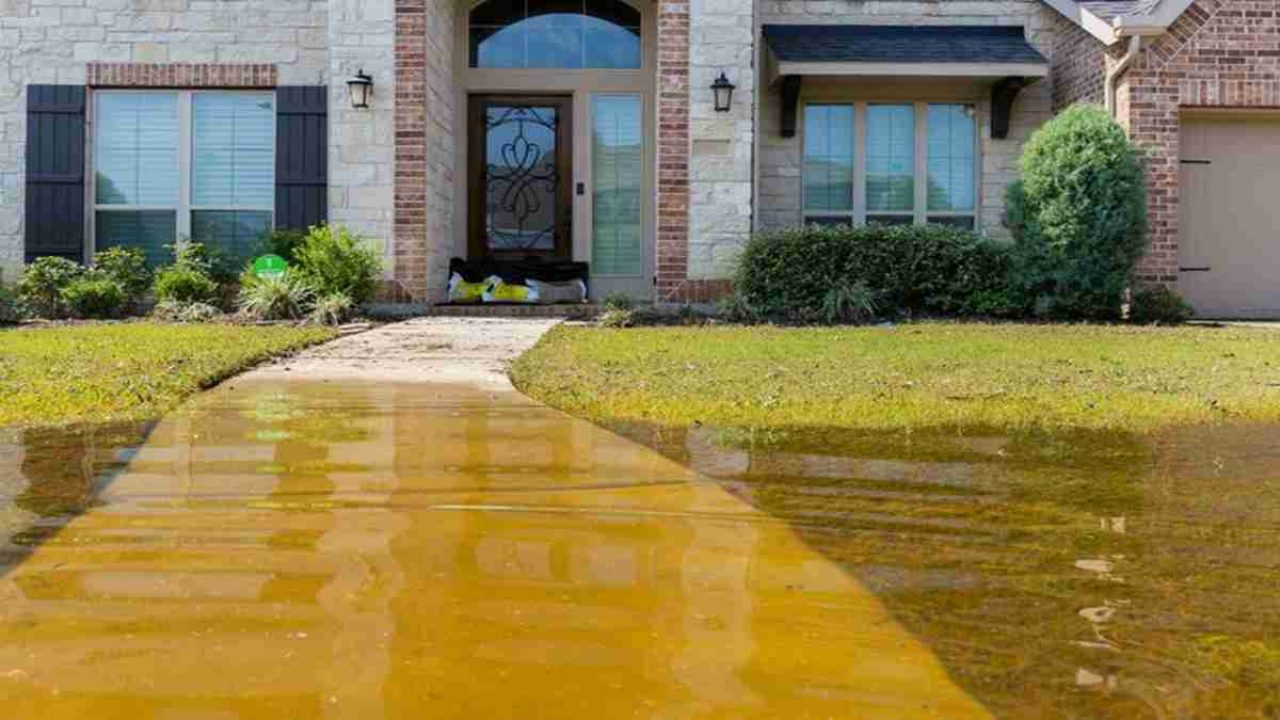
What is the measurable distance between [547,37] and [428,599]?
1209cm

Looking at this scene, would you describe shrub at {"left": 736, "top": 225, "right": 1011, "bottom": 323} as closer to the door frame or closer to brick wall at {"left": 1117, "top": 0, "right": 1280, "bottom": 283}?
brick wall at {"left": 1117, "top": 0, "right": 1280, "bottom": 283}

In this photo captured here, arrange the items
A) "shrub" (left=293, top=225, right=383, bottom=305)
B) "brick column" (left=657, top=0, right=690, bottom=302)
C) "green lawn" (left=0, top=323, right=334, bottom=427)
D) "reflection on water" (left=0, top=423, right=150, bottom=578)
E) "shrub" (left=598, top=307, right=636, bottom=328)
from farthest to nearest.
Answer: "brick column" (left=657, top=0, right=690, bottom=302) → "shrub" (left=293, top=225, right=383, bottom=305) → "shrub" (left=598, top=307, right=636, bottom=328) → "green lawn" (left=0, top=323, right=334, bottom=427) → "reflection on water" (left=0, top=423, right=150, bottom=578)

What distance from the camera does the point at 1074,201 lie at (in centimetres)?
1093

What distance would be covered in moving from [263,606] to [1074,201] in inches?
393

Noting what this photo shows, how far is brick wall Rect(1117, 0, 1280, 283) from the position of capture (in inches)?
464

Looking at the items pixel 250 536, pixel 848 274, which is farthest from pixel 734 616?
pixel 848 274

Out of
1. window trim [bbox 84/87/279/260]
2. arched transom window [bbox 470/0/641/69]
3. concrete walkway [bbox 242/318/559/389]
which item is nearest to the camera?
concrete walkway [bbox 242/318/559/389]

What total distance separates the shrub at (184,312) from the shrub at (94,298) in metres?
0.43

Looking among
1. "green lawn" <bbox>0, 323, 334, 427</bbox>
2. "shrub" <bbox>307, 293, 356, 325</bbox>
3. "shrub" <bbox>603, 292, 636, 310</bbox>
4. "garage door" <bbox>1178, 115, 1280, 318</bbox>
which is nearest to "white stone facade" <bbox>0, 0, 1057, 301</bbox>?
"shrub" <bbox>603, 292, 636, 310</bbox>

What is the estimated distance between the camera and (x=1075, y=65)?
1300 cm

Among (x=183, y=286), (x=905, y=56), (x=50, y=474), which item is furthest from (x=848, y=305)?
(x=50, y=474)

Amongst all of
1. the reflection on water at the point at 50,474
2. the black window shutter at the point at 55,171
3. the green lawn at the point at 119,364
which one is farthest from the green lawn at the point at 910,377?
the black window shutter at the point at 55,171

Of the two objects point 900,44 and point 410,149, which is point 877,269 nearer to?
point 900,44

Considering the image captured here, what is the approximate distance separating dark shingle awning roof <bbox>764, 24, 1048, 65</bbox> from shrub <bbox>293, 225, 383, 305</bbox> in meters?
4.95
